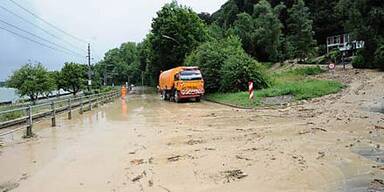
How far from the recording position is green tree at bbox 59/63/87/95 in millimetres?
88000

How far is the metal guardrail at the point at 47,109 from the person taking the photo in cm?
1491

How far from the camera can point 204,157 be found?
412 inches

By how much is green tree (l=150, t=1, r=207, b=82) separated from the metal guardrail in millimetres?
20197

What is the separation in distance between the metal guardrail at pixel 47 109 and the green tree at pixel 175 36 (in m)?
20.2

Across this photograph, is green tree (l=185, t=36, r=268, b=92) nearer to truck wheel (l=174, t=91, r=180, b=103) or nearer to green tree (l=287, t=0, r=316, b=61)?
truck wheel (l=174, t=91, r=180, b=103)

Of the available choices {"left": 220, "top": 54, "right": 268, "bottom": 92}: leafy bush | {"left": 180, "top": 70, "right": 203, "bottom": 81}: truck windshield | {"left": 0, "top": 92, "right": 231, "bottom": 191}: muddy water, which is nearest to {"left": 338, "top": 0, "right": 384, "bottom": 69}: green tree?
{"left": 220, "top": 54, "right": 268, "bottom": 92}: leafy bush

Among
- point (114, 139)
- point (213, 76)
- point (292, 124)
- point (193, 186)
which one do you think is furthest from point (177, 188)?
point (213, 76)

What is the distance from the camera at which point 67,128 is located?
18531 mm

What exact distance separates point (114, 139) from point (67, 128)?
4.88m

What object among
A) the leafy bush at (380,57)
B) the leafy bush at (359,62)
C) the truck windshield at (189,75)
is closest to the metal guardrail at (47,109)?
the truck windshield at (189,75)

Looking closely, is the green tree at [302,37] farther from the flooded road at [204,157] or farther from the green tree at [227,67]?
the flooded road at [204,157]

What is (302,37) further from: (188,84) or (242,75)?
(188,84)

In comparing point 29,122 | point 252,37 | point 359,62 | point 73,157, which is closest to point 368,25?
point 359,62

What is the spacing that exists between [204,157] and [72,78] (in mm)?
81758
